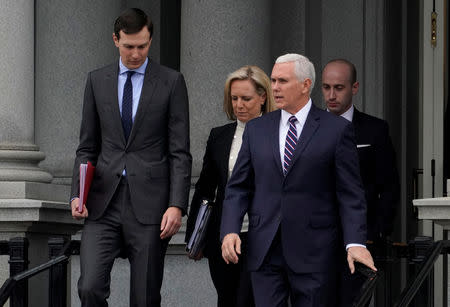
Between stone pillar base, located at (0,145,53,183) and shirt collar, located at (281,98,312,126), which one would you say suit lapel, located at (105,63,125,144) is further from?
stone pillar base, located at (0,145,53,183)

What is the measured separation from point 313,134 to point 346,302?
0.92 meters

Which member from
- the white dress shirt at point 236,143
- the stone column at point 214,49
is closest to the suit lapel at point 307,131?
the white dress shirt at point 236,143

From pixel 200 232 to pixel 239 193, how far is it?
1007 millimetres

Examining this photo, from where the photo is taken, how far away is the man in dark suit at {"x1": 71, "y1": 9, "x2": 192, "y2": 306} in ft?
25.3

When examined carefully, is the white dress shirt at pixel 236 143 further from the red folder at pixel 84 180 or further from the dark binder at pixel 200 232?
the red folder at pixel 84 180

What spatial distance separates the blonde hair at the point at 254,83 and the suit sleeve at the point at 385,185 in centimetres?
78

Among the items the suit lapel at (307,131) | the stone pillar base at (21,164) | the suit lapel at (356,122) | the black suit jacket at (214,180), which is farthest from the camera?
the stone pillar base at (21,164)

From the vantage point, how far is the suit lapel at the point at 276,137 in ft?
23.0

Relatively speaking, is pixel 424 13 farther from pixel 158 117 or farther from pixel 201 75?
pixel 158 117

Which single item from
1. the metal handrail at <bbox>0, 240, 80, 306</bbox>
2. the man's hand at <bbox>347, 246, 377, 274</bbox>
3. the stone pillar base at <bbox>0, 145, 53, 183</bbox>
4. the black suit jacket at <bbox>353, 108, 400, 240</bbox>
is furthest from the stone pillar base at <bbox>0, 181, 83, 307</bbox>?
the man's hand at <bbox>347, 246, 377, 274</bbox>

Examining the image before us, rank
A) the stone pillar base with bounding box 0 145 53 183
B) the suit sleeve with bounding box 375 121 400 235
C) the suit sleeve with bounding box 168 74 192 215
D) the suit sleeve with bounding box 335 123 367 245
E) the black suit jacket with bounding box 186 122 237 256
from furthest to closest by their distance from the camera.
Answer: the stone pillar base with bounding box 0 145 53 183, the suit sleeve with bounding box 375 121 400 235, the black suit jacket with bounding box 186 122 237 256, the suit sleeve with bounding box 168 74 192 215, the suit sleeve with bounding box 335 123 367 245

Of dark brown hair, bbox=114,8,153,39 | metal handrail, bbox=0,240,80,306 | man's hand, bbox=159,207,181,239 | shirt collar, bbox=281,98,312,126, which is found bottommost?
metal handrail, bbox=0,240,80,306

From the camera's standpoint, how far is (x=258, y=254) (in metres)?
6.99

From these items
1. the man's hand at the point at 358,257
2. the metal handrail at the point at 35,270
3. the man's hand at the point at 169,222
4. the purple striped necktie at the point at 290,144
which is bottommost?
the metal handrail at the point at 35,270
